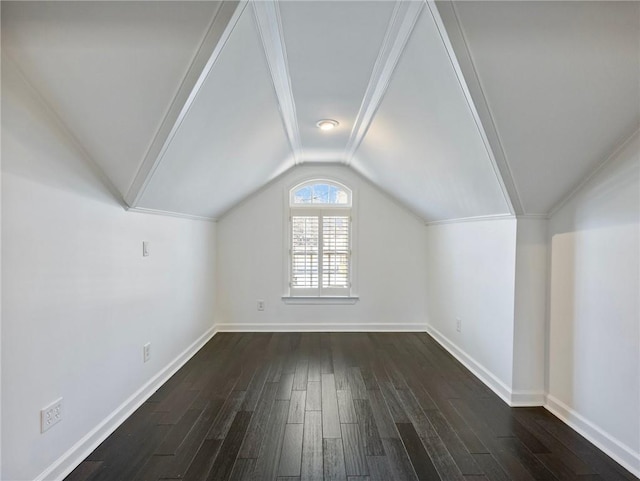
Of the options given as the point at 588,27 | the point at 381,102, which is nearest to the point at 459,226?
the point at 381,102

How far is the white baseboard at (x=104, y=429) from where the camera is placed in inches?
65.9

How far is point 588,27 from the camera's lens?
4.52 ft

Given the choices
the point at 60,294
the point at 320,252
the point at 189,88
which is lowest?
the point at 60,294

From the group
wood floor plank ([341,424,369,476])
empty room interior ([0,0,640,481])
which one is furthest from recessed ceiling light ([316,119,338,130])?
wood floor plank ([341,424,369,476])

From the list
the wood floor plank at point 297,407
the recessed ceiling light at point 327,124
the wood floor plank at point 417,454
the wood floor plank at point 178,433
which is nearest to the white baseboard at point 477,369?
the wood floor plank at point 417,454

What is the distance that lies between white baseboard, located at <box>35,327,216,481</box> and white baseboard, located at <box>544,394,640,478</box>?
3.04 meters

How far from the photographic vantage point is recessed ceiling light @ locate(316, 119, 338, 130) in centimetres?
283

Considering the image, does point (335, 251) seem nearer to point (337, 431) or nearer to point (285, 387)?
point (285, 387)

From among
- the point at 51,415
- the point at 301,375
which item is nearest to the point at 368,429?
the point at 301,375

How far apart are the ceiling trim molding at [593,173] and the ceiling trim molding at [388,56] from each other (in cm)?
139

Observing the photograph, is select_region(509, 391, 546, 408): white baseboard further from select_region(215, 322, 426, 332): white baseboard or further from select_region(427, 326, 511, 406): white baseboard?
select_region(215, 322, 426, 332): white baseboard

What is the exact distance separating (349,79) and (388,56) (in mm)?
339

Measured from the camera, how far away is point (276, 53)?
1828mm

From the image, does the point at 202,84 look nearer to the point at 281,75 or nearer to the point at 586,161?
the point at 281,75
